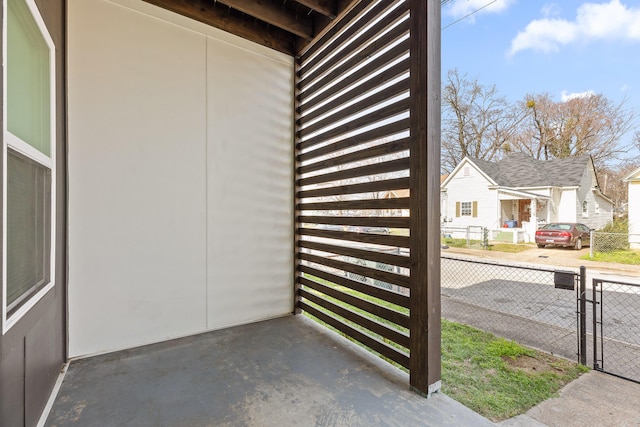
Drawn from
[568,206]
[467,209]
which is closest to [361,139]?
[568,206]

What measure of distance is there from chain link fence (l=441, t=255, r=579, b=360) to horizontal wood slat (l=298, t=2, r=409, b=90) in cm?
234

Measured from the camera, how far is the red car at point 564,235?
28.8 ft

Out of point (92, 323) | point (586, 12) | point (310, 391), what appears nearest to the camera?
point (310, 391)

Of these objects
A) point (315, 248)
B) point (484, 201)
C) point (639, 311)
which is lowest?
point (639, 311)

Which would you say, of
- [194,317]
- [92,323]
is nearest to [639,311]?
[194,317]

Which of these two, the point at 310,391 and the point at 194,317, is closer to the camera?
the point at 310,391

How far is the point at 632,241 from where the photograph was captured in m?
6.72

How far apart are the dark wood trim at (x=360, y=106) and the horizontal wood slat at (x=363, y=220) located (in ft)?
3.07

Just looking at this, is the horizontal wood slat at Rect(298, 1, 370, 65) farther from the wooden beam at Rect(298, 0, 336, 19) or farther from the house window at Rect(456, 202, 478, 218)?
the house window at Rect(456, 202, 478, 218)

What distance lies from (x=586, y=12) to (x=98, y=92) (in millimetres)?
9725

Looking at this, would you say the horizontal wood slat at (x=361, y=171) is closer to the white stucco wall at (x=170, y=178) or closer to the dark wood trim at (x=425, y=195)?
the dark wood trim at (x=425, y=195)

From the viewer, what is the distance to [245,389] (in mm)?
1962

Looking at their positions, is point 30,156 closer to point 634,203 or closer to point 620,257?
point 620,257

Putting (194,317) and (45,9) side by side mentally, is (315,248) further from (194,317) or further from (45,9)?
(45,9)
